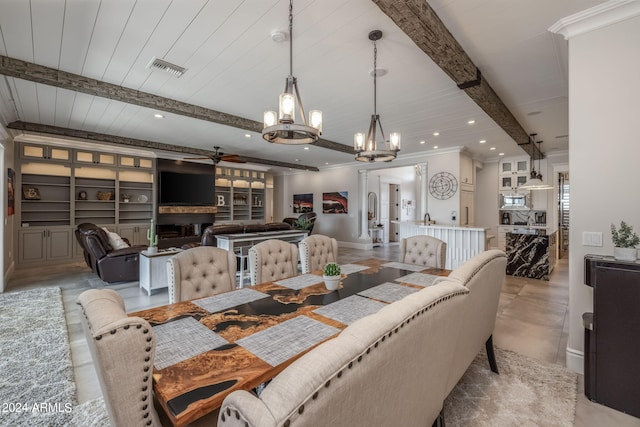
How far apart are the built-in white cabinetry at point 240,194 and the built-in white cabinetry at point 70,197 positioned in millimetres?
2172

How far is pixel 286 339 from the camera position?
1288mm

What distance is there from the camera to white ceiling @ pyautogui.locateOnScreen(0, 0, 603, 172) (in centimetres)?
226

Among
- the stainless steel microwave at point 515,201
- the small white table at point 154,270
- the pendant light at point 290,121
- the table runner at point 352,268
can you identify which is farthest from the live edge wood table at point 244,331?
the stainless steel microwave at point 515,201

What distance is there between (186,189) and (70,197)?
8.41ft

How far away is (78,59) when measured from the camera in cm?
299

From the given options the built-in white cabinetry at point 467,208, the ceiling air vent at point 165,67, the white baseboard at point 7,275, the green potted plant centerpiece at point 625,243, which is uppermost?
the ceiling air vent at point 165,67

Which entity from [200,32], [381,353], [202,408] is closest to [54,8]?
[200,32]

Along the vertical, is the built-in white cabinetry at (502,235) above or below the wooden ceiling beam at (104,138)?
below

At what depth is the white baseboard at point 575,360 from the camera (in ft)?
7.52

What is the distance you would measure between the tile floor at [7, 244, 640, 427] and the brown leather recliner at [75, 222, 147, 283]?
0.19 m

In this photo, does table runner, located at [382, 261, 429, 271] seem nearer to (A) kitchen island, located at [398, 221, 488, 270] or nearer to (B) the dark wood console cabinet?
(B) the dark wood console cabinet

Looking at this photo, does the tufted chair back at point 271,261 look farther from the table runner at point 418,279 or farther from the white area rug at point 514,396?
the white area rug at point 514,396

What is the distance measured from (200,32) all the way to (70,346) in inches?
122

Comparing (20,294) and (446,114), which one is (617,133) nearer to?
(446,114)
